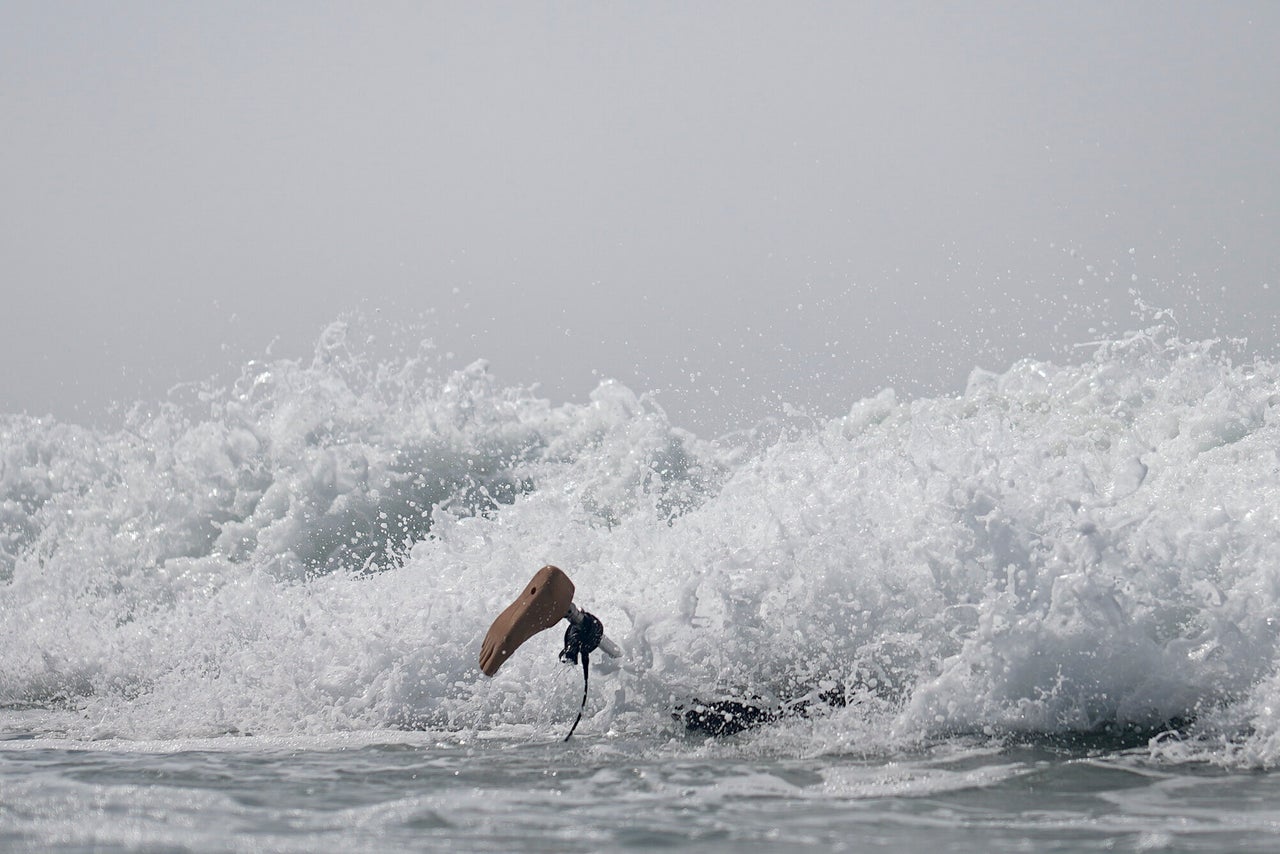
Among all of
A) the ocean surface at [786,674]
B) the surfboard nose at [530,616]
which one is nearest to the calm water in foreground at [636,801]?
the ocean surface at [786,674]

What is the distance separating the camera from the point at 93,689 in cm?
792

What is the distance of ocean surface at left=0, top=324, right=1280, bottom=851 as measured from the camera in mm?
3914

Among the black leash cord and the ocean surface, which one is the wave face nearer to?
the ocean surface

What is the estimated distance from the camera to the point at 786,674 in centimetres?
563

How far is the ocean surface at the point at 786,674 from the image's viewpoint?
3.91m

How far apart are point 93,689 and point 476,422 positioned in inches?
261

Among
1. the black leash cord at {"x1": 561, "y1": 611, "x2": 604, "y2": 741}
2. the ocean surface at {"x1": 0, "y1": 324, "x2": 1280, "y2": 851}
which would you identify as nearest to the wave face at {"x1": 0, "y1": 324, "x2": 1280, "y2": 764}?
the ocean surface at {"x1": 0, "y1": 324, "x2": 1280, "y2": 851}

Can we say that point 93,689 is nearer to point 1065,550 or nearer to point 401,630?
point 401,630

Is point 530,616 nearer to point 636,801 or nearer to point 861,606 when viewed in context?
point 636,801

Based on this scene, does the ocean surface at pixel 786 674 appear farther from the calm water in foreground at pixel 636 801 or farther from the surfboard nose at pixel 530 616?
the surfboard nose at pixel 530 616

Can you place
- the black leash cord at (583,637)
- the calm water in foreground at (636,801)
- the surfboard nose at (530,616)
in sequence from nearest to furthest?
1. the calm water in foreground at (636,801)
2. the surfboard nose at (530,616)
3. the black leash cord at (583,637)

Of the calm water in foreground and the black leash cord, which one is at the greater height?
the black leash cord

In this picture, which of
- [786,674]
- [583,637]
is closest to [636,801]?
[583,637]

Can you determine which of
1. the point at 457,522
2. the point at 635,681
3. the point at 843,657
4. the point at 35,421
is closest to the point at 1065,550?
the point at 843,657
